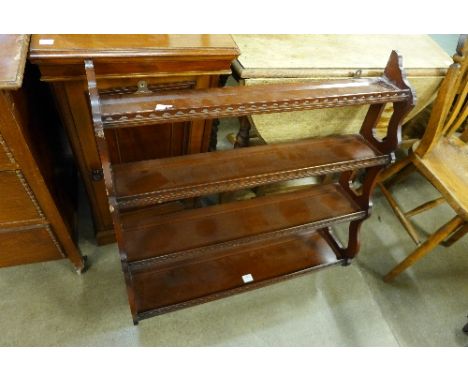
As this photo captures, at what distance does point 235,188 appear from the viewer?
1.01 m

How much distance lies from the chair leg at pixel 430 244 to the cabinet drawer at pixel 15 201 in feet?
4.95

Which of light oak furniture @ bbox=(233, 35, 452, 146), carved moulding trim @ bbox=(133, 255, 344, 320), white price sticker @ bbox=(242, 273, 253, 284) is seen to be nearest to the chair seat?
light oak furniture @ bbox=(233, 35, 452, 146)

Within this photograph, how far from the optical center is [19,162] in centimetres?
98

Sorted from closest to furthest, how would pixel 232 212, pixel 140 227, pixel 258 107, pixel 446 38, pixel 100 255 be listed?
pixel 258 107
pixel 140 227
pixel 232 212
pixel 100 255
pixel 446 38

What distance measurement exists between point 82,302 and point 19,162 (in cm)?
72

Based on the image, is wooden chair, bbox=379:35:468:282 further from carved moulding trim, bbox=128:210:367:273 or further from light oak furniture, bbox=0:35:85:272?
light oak furniture, bbox=0:35:85:272

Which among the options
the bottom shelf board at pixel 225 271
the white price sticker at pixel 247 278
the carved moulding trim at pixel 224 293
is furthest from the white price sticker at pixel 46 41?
the white price sticker at pixel 247 278

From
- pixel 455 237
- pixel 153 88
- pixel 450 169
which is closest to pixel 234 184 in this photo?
pixel 153 88

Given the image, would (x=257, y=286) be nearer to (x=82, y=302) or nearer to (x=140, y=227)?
(x=140, y=227)

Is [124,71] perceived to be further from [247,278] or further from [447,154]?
[447,154]

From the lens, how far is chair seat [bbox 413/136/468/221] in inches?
53.2

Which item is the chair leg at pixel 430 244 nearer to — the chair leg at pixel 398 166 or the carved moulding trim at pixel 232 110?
the chair leg at pixel 398 166

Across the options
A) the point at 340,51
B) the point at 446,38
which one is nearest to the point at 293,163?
the point at 340,51

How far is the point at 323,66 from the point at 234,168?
479mm
